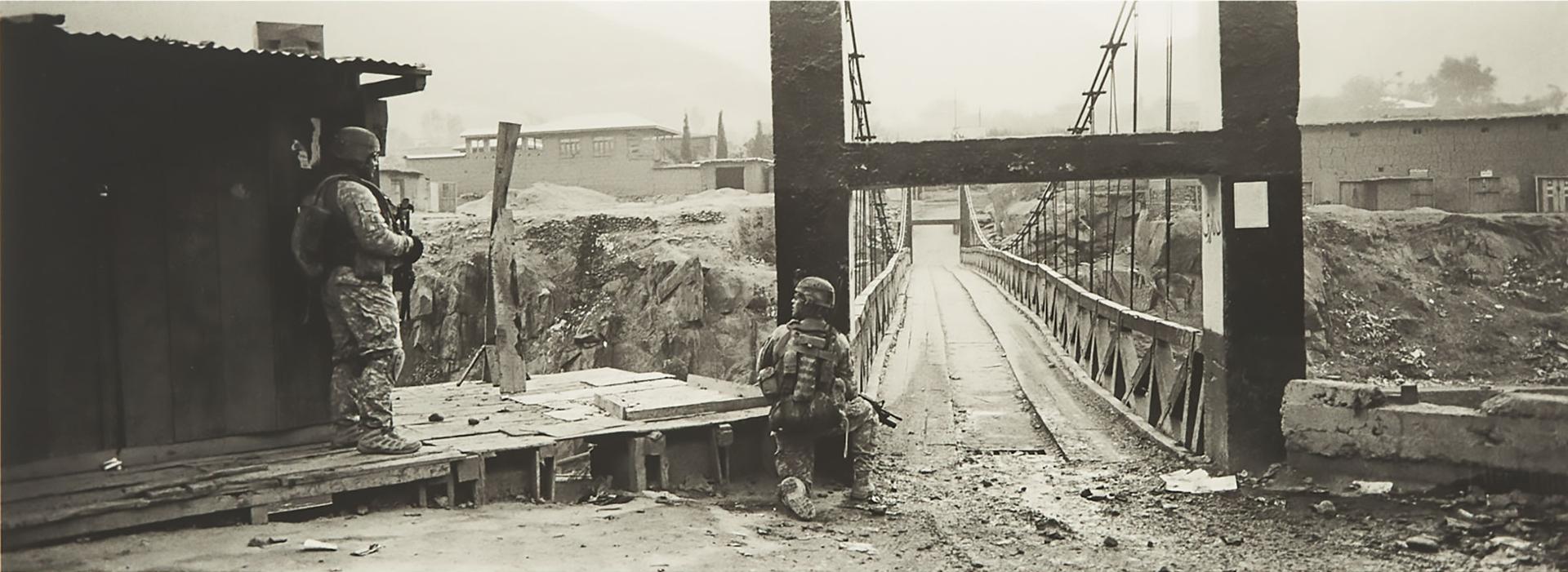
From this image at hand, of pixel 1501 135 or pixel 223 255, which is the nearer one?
pixel 223 255

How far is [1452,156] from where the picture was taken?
104ft

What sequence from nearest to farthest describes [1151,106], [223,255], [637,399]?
1. [223,255]
2. [637,399]
3. [1151,106]

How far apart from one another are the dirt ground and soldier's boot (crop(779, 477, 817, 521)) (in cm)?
10

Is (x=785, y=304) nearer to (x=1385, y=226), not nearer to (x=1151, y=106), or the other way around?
(x=1385, y=226)

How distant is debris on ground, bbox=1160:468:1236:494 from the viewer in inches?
229

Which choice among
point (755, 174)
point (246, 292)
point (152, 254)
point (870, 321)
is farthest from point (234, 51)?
point (755, 174)

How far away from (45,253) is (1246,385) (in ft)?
21.0

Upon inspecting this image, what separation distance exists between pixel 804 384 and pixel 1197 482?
2.49m

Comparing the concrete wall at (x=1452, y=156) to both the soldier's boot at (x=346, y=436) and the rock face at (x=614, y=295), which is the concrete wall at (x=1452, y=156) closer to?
the rock face at (x=614, y=295)

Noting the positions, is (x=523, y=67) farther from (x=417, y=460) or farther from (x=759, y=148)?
(x=417, y=460)

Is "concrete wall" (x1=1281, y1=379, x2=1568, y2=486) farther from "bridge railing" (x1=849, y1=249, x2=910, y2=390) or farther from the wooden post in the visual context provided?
the wooden post

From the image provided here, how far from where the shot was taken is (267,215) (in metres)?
5.43

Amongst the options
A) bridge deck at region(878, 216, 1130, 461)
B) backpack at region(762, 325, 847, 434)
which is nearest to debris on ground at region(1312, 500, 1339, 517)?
bridge deck at region(878, 216, 1130, 461)

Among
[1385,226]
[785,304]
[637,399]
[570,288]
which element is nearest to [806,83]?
[785,304]
